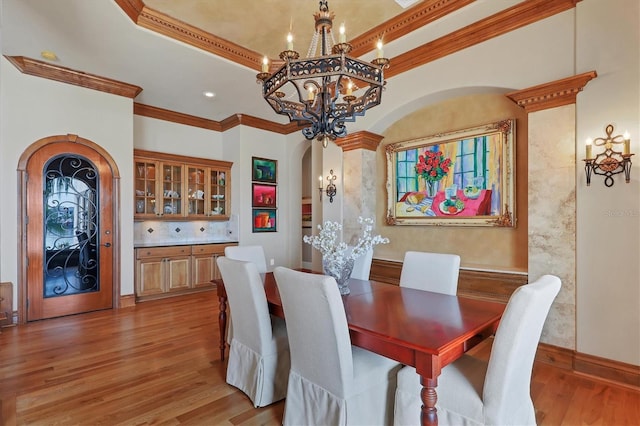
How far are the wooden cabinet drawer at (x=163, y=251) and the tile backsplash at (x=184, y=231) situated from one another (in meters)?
0.42

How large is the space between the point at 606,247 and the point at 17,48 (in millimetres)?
5829

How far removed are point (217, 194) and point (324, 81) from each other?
405cm

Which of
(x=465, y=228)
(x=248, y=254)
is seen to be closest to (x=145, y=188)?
(x=248, y=254)

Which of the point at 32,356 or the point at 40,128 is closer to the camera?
the point at 32,356

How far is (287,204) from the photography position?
6398 mm

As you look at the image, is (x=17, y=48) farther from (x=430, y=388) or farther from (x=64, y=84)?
(x=430, y=388)

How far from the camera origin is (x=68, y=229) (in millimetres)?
4121

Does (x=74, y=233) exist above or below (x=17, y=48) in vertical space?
below

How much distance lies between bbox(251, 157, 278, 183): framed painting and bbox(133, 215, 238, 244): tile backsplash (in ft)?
2.78

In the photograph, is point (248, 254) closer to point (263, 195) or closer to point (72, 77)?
point (263, 195)

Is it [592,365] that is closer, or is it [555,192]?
[592,365]

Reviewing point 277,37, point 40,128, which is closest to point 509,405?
point 277,37

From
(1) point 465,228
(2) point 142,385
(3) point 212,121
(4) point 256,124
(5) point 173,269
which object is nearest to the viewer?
(2) point 142,385

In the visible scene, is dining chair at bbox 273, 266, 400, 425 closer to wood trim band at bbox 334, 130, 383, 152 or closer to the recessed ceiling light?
wood trim band at bbox 334, 130, 383, 152
